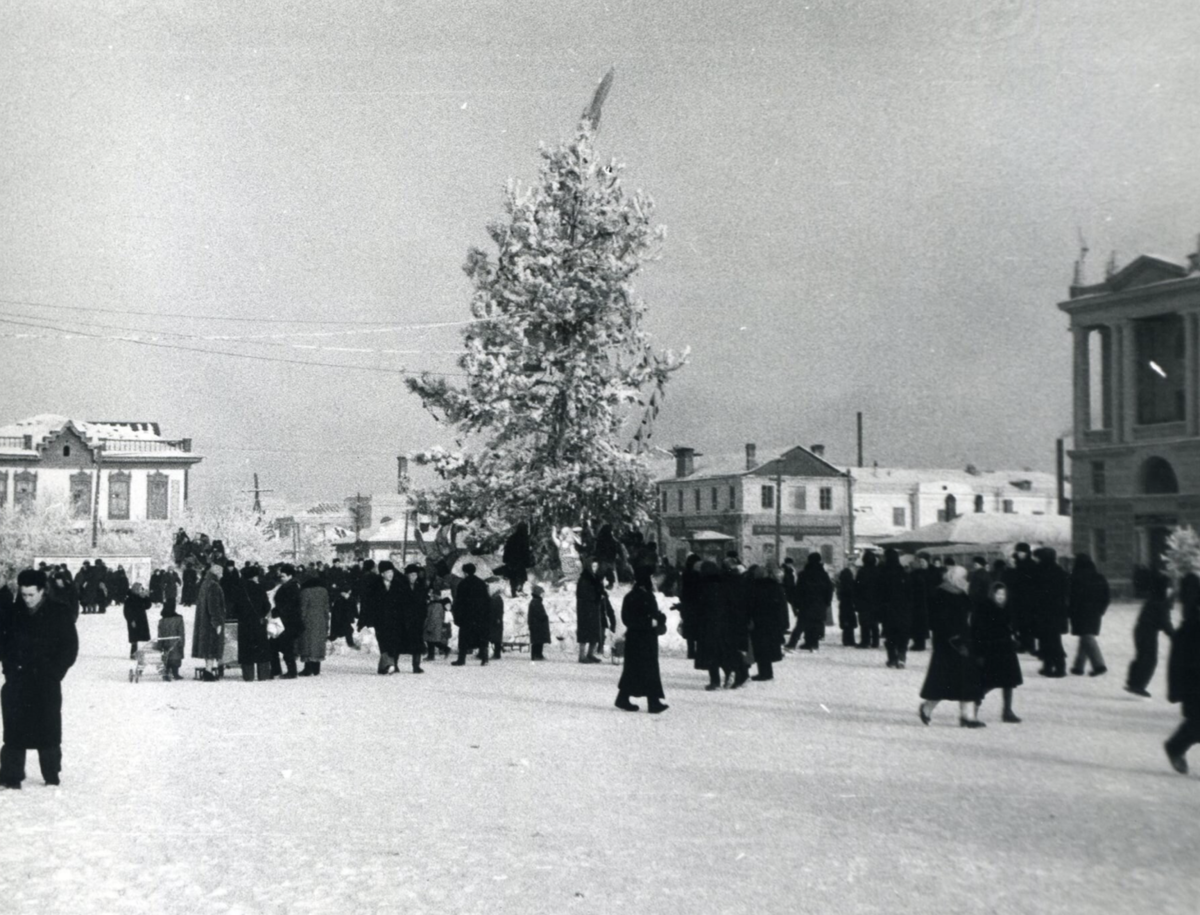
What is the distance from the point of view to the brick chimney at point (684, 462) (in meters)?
25.3

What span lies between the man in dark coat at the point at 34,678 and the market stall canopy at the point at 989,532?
23.0ft

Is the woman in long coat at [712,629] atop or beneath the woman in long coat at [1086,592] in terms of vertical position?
beneath

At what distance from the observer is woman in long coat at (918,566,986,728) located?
41.7 feet

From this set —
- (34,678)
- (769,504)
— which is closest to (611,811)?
(34,678)

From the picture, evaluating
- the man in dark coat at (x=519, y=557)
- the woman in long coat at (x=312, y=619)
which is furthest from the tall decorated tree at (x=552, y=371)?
the woman in long coat at (x=312, y=619)

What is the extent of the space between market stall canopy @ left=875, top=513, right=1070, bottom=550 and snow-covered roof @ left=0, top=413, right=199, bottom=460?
10265 millimetres

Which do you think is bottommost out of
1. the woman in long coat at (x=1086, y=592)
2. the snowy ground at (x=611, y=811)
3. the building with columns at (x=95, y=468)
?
the snowy ground at (x=611, y=811)

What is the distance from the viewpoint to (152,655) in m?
19.9

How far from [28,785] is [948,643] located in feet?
26.9

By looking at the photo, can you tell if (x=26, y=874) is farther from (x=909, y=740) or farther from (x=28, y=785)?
(x=909, y=740)

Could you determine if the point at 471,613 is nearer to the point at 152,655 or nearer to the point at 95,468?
the point at 152,655

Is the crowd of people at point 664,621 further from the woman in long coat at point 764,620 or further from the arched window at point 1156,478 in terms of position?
the arched window at point 1156,478

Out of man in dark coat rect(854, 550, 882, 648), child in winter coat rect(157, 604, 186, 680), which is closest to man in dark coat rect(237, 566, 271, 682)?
child in winter coat rect(157, 604, 186, 680)

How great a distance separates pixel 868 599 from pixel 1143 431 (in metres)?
15.2
